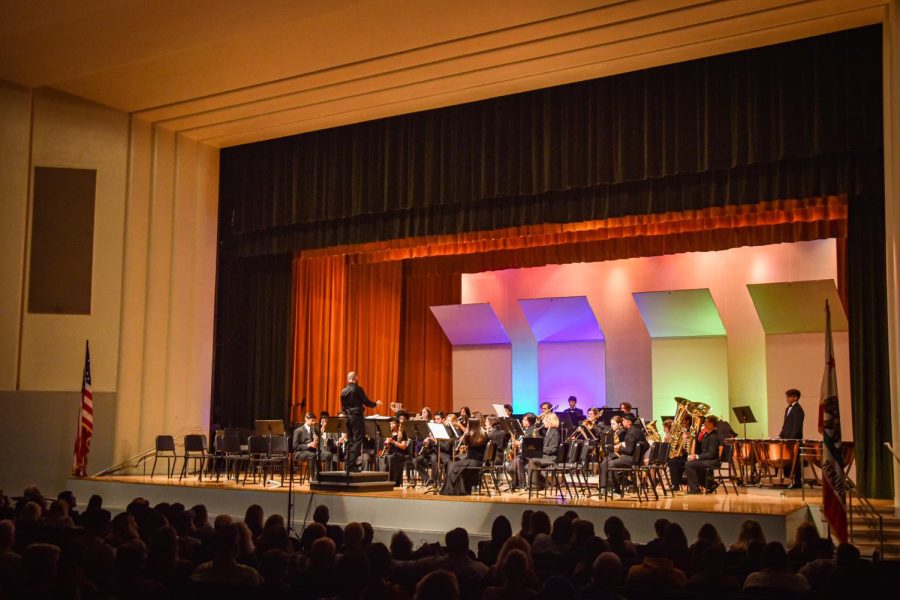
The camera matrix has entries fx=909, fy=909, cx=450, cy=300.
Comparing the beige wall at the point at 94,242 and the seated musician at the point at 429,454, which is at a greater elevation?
the beige wall at the point at 94,242

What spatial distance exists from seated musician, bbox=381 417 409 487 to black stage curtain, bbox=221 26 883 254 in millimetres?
3271

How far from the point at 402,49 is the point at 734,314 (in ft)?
24.6

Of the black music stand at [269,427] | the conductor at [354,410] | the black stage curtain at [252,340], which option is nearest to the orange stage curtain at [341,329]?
the black stage curtain at [252,340]

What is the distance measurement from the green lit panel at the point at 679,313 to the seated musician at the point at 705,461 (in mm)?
4168

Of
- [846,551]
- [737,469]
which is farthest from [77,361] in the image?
[846,551]

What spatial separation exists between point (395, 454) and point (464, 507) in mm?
3281

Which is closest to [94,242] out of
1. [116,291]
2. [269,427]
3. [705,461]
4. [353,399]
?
[116,291]

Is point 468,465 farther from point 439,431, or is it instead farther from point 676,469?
point 676,469

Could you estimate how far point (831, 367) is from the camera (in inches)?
343

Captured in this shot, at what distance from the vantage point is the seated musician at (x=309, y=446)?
13.7 metres

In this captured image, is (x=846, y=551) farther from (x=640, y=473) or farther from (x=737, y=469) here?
(x=737, y=469)

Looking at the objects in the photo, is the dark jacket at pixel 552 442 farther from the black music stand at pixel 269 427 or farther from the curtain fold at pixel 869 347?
the black music stand at pixel 269 427

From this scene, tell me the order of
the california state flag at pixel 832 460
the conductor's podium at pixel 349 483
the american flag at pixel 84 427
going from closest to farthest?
1. the california state flag at pixel 832 460
2. the conductor's podium at pixel 349 483
3. the american flag at pixel 84 427

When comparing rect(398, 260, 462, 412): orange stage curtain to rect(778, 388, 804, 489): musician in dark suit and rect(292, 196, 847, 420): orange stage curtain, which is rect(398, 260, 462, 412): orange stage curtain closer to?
rect(292, 196, 847, 420): orange stage curtain
